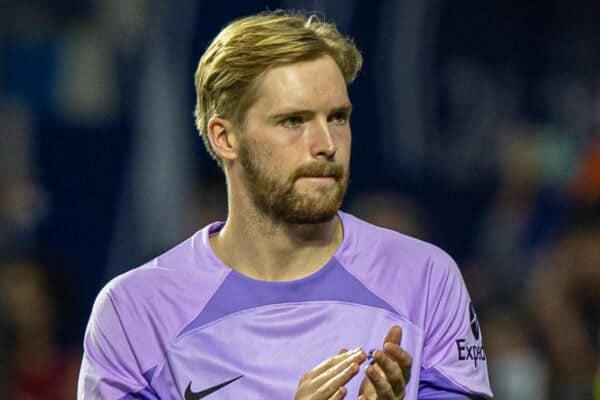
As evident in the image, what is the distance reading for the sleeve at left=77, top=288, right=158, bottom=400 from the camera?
523cm

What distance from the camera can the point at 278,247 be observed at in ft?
17.6

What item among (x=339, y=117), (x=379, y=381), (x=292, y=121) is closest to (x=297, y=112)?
(x=292, y=121)

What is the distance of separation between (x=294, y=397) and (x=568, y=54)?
7.21m

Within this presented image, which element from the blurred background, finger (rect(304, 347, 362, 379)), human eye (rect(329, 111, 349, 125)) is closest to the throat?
human eye (rect(329, 111, 349, 125))

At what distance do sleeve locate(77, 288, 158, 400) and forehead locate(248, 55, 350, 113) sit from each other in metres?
0.78

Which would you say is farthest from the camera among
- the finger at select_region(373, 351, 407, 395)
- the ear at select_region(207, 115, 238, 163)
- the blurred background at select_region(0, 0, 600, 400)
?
the blurred background at select_region(0, 0, 600, 400)

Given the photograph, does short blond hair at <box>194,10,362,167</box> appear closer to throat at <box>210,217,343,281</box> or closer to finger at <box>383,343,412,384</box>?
throat at <box>210,217,343,281</box>

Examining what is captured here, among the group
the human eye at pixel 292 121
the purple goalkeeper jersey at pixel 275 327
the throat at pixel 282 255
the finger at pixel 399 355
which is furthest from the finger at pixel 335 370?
the human eye at pixel 292 121

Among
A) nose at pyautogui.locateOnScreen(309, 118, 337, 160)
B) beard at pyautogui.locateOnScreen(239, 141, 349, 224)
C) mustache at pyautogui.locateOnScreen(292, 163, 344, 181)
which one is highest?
nose at pyautogui.locateOnScreen(309, 118, 337, 160)

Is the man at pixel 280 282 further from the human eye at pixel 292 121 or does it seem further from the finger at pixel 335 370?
the finger at pixel 335 370

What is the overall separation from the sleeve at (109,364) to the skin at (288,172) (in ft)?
1.31

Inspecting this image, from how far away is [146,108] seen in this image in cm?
1021

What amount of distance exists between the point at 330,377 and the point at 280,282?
525mm

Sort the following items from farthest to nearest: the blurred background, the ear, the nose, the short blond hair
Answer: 1. the blurred background
2. the ear
3. the short blond hair
4. the nose
